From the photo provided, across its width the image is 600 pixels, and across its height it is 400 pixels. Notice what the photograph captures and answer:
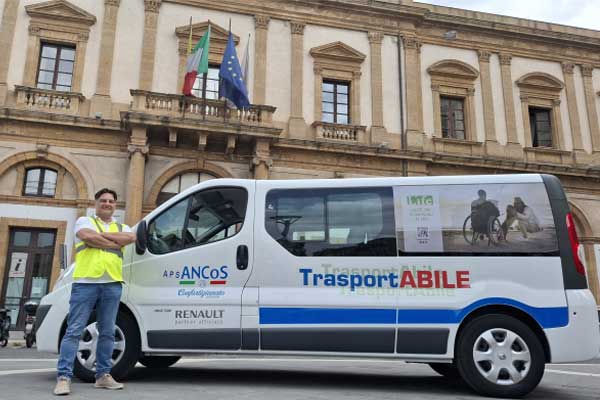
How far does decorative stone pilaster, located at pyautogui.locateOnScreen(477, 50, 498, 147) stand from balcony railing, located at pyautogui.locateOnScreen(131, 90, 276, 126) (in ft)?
29.6

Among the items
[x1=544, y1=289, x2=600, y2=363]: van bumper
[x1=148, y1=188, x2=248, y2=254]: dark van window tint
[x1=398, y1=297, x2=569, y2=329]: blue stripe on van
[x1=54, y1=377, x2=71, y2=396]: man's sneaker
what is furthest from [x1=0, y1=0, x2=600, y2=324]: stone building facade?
[x1=544, y1=289, x2=600, y2=363]: van bumper

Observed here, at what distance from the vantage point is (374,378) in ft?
20.4

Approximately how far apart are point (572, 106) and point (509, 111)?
3.10 m

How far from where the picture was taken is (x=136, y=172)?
15.4m

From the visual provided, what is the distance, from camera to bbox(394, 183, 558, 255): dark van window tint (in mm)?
5156

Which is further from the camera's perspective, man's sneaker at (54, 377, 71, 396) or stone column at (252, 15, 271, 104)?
stone column at (252, 15, 271, 104)

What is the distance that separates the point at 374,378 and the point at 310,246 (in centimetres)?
211

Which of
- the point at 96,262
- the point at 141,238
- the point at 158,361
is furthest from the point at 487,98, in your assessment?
the point at 96,262

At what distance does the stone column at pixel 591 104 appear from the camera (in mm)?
20969

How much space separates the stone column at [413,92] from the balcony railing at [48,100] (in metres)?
11.6

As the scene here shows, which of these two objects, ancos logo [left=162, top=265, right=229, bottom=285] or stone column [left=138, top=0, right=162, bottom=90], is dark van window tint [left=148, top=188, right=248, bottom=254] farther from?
stone column [left=138, top=0, right=162, bottom=90]

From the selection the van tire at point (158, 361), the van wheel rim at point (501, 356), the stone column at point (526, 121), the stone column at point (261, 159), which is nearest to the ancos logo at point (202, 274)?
the van tire at point (158, 361)

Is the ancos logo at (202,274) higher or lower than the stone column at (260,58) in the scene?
lower

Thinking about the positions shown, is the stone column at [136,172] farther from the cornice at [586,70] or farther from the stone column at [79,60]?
the cornice at [586,70]
